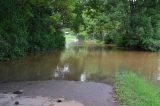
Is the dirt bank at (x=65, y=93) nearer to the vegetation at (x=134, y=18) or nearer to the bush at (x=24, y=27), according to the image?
the bush at (x=24, y=27)

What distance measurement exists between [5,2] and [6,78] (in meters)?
6.26

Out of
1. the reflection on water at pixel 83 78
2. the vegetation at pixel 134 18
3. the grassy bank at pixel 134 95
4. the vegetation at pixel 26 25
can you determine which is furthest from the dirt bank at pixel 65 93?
the vegetation at pixel 134 18

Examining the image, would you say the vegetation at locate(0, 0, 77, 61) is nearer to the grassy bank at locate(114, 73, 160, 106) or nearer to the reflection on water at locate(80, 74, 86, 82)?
the reflection on water at locate(80, 74, 86, 82)

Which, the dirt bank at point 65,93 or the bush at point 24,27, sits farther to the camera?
the bush at point 24,27

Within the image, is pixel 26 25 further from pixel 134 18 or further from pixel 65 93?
pixel 134 18

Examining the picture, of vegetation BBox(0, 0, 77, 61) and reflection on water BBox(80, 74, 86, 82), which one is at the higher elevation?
vegetation BBox(0, 0, 77, 61)

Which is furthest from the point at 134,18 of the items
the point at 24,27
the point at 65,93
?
the point at 65,93

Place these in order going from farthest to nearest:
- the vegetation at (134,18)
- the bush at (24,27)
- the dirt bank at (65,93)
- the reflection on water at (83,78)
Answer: the vegetation at (134,18) < the bush at (24,27) < the reflection on water at (83,78) < the dirt bank at (65,93)

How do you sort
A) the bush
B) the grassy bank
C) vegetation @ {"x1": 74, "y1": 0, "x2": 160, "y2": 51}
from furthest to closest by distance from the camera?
vegetation @ {"x1": 74, "y1": 0, "x2": 160, "y2": 51} < the bush < the grassy bank

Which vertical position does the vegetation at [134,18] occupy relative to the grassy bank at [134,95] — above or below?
above

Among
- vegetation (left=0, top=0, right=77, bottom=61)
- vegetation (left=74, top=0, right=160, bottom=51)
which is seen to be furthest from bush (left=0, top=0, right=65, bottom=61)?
vegetation (left=74, top=0, right=160, bottom=51)

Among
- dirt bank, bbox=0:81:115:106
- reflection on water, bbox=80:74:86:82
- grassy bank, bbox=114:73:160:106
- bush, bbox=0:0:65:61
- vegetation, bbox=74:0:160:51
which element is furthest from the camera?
vegetation, bbox=74:0:160:51

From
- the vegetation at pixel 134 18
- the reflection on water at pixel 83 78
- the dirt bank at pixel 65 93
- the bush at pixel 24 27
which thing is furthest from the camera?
the vegetation at pixel 134 18

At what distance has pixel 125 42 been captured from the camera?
40.2 metres
